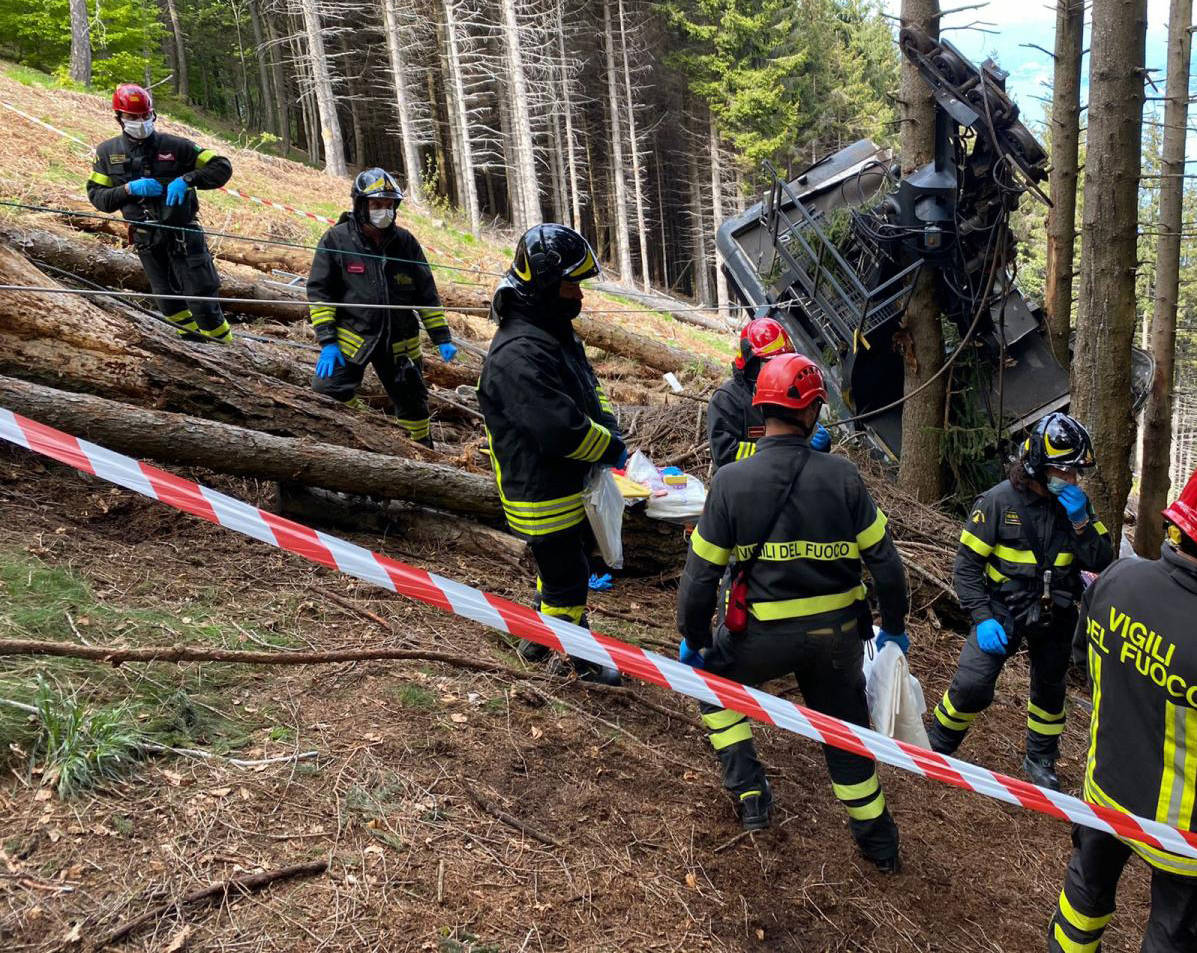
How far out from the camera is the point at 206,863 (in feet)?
7.52

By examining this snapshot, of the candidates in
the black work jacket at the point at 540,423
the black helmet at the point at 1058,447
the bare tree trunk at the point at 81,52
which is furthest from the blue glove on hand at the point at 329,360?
the bare tree trunk at the point at 81,52

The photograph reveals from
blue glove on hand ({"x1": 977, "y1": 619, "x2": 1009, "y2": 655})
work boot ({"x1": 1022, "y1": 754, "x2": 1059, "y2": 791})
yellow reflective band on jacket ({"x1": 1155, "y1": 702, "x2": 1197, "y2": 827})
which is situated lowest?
work boot ({"x1": 1022, "y1": 754, "x2": 1059, "y2": 791})

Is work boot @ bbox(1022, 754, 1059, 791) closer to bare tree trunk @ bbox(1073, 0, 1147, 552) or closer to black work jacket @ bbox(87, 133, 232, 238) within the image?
bare tree trunk @ bbox(1073, 0, 1147, 552)

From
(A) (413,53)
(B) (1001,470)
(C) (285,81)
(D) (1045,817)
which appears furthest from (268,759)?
(C) (285,81)

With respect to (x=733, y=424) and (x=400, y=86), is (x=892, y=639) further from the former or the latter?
(x=400, y=86)

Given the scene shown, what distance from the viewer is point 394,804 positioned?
2.71 m

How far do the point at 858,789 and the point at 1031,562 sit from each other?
1674 millimetres

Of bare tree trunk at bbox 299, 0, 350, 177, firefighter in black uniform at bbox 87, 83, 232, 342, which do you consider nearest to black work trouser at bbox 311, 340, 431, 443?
firefighter in black uniform at bbox 87, 83, 232, 342

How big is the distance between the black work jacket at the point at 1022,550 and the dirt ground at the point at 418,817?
98 centimetres

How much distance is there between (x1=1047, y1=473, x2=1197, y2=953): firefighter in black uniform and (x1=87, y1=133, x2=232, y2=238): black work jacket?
20.3 feet

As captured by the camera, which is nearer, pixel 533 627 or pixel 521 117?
pixel 533 627

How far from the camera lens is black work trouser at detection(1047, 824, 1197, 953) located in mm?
2336

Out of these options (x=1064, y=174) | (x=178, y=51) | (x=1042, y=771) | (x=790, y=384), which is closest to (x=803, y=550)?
(x=790, y=384)

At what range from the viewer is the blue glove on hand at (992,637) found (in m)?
3.99
